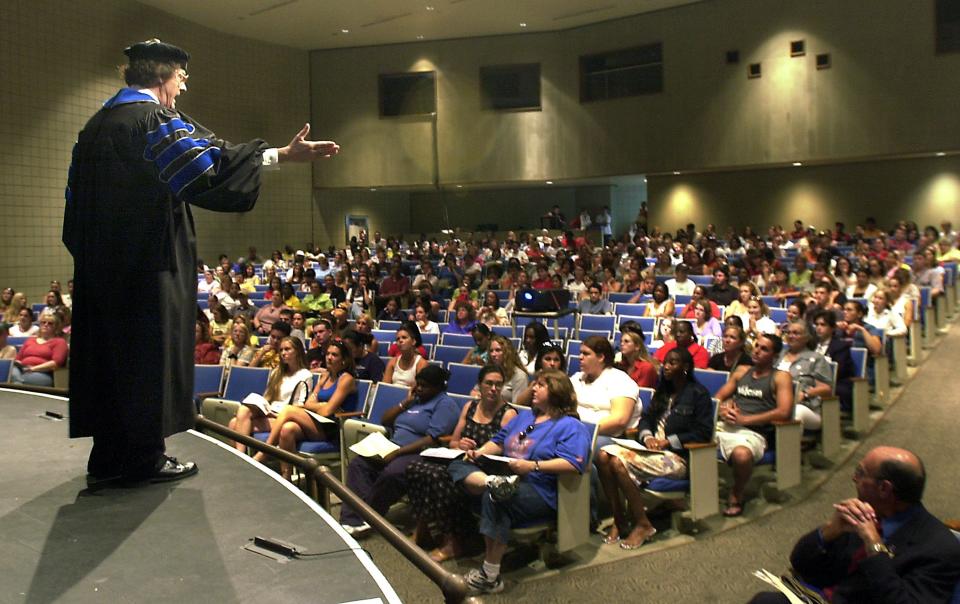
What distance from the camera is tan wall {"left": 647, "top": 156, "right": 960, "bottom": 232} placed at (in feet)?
50.0

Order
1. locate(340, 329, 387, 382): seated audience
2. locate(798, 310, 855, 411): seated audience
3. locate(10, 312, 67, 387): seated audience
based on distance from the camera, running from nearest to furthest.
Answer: locate(798, 310, 855, 411): seated audience → locate(340, 329, 387, 382): seated audience → locate(10, 312, 67, 387): seated audience

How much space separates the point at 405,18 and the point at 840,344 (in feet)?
41.5

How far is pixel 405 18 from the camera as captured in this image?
16.2 meters

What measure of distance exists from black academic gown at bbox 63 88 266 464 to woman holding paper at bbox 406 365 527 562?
2358 mm

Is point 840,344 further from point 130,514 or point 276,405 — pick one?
point 130,514

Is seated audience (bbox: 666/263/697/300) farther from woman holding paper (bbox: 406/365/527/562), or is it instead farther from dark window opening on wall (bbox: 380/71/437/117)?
dark window opening on wall (bbox: 380/71/437/117)

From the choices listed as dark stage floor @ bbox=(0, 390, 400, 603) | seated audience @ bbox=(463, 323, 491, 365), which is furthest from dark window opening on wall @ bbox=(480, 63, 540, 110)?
dark stage floor @ bbox=(0, 390, 400, 603)

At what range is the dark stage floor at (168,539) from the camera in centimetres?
138

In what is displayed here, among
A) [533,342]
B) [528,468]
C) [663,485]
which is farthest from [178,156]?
[533,342]

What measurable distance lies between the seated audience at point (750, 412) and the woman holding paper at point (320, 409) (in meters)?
2.41

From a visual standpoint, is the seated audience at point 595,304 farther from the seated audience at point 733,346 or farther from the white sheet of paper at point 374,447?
the white sheet of paper at point 374,447

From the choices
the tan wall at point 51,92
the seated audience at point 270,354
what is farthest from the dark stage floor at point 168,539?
the tan wall at point 51,92

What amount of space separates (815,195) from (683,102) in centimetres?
338

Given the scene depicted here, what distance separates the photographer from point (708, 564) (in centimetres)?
385
